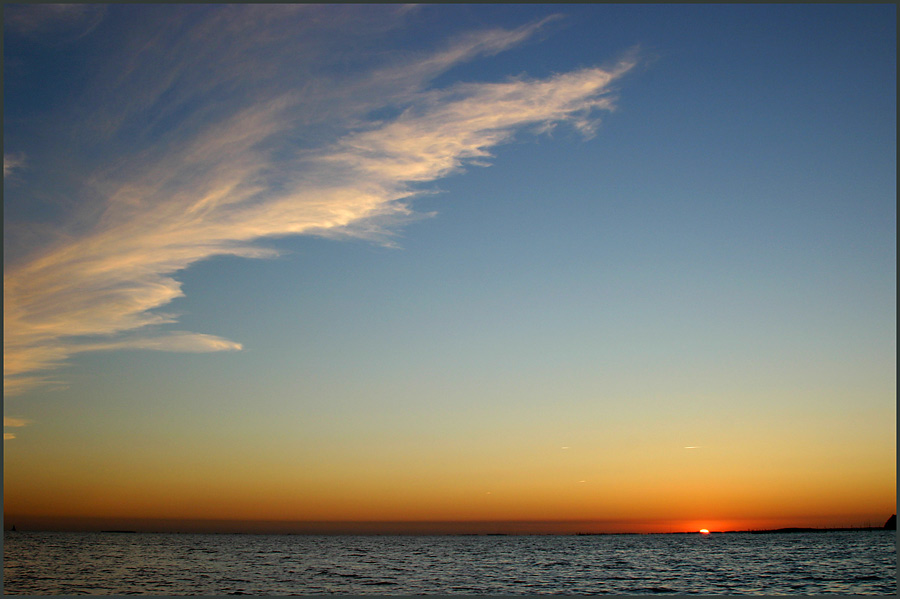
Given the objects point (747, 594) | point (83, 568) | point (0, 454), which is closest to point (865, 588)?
point (747, 594)

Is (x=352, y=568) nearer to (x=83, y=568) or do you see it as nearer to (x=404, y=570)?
(x=404, y=570)

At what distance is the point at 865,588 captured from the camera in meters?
45.7

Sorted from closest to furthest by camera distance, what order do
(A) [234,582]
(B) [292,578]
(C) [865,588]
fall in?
(C) [865,588]
(A) [234,582]
(B) [292,578]

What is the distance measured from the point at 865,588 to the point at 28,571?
76.6 m

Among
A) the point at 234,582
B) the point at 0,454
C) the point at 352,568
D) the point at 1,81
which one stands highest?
the point at 1,81

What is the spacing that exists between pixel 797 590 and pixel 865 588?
592 cm

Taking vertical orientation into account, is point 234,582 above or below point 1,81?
below

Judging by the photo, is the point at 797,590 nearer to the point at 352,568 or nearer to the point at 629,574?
the point at 629,574

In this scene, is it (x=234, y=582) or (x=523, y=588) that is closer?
(x=523, y=588)

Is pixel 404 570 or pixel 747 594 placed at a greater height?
pixel 747 594

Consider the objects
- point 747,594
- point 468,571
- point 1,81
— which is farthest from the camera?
point 468,571

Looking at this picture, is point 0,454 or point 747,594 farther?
point 747,594

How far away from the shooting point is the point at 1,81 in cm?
2169

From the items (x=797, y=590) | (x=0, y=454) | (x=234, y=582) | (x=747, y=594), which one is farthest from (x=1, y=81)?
(x=797, y=590)
